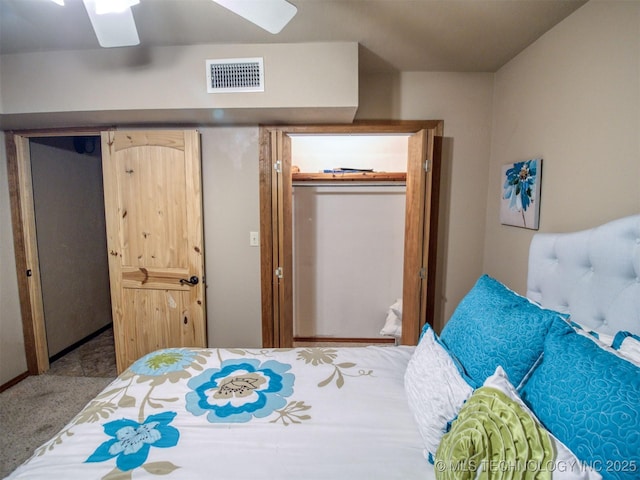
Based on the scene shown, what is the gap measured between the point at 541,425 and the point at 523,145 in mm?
1704

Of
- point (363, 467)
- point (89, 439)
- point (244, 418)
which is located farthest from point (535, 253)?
point (89, 439)

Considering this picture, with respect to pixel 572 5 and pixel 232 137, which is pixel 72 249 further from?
pixel 572 5

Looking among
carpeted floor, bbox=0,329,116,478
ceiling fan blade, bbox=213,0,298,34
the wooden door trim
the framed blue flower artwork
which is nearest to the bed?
the framed blue flower artwork

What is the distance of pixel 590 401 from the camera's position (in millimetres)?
712

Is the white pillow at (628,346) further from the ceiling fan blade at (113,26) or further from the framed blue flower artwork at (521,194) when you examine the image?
the ceiling fan blade at (113,26)

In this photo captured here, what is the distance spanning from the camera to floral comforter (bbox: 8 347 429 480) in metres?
0.95

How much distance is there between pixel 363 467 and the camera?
0.96m

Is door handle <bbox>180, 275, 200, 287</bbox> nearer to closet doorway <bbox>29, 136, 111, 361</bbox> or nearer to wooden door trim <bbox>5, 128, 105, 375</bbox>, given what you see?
wooden door trim <bbox>5, 128, 105, 375</bbox>

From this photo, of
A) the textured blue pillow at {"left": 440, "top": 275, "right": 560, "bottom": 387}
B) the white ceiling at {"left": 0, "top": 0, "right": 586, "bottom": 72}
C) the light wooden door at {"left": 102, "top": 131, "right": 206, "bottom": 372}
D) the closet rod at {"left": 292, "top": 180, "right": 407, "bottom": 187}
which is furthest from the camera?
the closet rod at {"left": 292, "top": 180, "right": 407, "bottom": 187}

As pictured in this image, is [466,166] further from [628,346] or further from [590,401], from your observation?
[590,401]

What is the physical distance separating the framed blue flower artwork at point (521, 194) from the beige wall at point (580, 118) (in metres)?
0.04

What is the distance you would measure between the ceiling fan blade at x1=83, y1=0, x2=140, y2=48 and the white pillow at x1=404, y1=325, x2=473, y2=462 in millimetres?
1776

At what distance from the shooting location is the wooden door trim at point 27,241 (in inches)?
97.2

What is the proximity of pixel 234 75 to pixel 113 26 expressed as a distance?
685 millimetres
